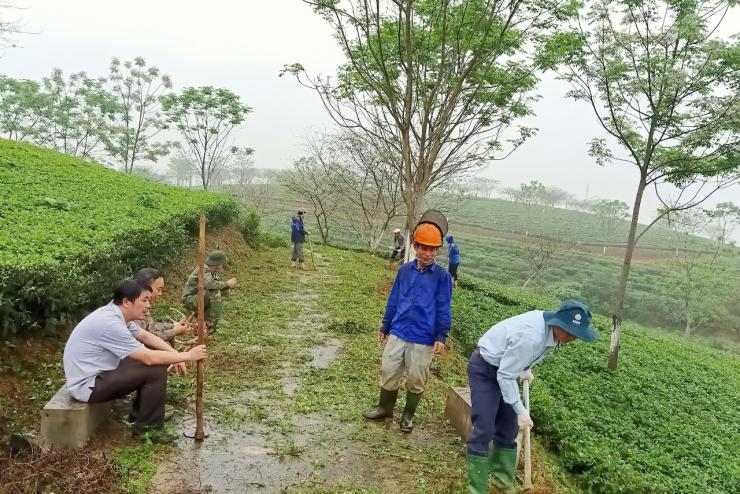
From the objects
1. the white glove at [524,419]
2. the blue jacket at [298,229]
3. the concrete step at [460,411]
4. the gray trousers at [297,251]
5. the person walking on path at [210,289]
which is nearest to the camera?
the white glove at [524,419]

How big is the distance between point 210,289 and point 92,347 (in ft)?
9.03

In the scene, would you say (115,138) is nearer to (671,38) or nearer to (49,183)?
(49,183)

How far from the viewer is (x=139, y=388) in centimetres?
379

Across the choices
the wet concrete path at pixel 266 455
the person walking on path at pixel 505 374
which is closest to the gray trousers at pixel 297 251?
the wet concrete path at pixel 266 455

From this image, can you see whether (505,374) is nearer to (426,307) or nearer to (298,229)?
(426,307)

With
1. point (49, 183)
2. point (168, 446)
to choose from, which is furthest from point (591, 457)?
point (49, 183)

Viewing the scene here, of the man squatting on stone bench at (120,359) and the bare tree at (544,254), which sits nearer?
the man squatting on stone bench at (120,359)

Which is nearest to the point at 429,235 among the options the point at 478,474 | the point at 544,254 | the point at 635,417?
the point at 478,474

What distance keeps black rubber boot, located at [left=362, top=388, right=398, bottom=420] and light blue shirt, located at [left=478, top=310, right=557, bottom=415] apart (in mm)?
1447

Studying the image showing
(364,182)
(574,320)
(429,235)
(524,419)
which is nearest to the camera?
(574,320)

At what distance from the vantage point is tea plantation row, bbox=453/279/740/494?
5.27 meters

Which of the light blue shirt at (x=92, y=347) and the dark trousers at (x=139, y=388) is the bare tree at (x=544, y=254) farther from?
the light blue shirt at (x=92, y=347)

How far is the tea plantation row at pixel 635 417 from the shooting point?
17.3 feet

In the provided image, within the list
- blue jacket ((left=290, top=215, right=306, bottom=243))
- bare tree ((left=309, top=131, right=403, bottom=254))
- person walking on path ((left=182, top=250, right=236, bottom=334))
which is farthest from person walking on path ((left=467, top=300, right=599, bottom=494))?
bare tree ((left=309, top=131, right=403, bottom=254))
